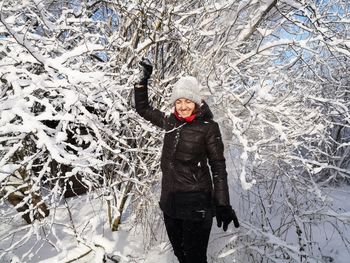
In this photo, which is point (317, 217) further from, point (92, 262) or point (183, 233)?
point (92, 262)

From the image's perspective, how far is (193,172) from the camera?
2311mm

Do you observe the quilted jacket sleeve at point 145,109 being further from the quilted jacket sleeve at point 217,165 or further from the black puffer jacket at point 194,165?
the quilted jacket sleeve at point 217,165

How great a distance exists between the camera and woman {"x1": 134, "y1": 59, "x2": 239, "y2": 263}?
7.41 feet

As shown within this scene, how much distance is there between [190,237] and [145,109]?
3.26 ft

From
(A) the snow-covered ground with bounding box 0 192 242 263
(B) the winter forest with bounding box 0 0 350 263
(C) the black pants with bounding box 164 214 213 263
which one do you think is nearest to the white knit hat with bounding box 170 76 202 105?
(B) the winter forest with bounding box 0 0 350 263

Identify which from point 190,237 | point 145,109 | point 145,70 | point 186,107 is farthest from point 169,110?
point 190,237

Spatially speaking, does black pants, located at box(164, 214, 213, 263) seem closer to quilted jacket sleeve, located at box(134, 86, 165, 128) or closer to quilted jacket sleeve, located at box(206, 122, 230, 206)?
quilted jacket sleeve, located at box(206, 122, 230, 206)

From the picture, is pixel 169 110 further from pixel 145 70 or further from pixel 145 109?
pixel 145 70

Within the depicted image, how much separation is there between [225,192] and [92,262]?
5.47ft

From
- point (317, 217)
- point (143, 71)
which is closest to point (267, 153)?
point (317, 217)

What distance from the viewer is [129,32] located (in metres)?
3.64

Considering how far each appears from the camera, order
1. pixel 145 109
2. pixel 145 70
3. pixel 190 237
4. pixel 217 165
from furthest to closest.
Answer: pixel 145 109
pixel 145 70
pixel 190 237
pixel 217 165

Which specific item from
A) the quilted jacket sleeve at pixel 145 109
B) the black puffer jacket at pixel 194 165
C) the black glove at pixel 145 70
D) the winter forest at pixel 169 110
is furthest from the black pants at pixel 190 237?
the black glove at pixel 145 70

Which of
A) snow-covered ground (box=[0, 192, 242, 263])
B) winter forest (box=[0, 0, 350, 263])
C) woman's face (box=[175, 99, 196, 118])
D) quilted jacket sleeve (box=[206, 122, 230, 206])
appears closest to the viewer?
quilted jacket sleeve (box=[206, 122, 230, 206])
